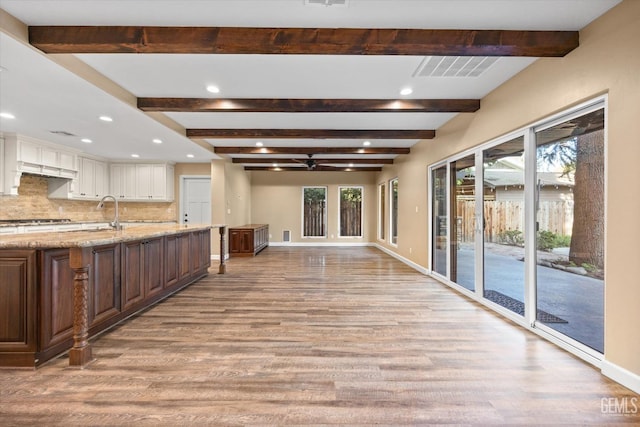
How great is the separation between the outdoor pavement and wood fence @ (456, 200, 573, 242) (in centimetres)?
24

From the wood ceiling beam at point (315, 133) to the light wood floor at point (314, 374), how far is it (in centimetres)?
292

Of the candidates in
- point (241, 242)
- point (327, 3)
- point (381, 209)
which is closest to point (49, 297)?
point (327, 3)

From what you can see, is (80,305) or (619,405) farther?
(80,305)

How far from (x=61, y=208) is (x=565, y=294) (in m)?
9.04

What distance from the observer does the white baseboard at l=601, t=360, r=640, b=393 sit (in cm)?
196

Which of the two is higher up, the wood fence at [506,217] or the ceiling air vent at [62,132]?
the ceiling air vent at [62,132]

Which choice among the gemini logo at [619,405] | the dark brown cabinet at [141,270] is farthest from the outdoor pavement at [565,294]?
the dark brown cabinet at [141,270]

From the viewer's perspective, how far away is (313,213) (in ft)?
34.9

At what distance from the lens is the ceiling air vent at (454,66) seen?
2.83 metres

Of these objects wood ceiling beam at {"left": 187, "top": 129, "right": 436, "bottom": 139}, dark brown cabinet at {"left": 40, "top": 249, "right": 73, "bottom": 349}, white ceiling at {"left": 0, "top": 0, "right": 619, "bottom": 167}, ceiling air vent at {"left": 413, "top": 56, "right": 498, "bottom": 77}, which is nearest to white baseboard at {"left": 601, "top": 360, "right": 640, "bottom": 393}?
white ceiling at {"left": 0, "top": 0, "right": 619, "bottom": 167}

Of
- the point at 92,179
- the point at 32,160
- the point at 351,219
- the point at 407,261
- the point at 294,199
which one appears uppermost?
the point at 32,160

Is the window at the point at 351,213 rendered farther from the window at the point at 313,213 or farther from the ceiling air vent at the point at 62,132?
the ceiling air vent at the point at 62,132

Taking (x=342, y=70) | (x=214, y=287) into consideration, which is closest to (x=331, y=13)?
(x=342, y=70)

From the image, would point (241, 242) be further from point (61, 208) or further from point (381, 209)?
point (381, 209)
